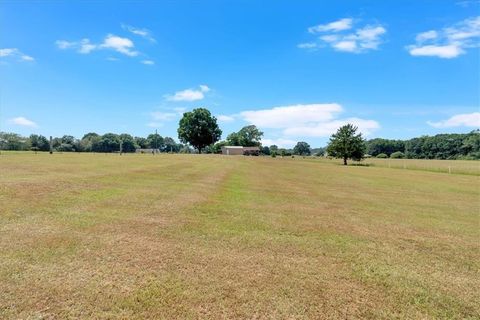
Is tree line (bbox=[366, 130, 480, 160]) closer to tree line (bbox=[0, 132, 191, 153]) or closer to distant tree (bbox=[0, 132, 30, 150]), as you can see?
tree line (bbox=[0, 132, 191, 153])

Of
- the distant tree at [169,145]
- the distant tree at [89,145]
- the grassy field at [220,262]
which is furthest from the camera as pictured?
the distant tree at [169,145]

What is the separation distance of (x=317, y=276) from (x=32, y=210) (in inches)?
287

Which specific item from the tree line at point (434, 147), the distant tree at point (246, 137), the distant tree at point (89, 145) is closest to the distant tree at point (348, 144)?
the tree line at point (434, 147)

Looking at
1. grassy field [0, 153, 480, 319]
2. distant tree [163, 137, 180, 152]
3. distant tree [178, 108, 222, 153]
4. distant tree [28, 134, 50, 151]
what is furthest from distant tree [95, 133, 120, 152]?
grassy field [0, 153, 480, 319]

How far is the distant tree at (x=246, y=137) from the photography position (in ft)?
437

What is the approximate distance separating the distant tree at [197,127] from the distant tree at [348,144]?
41.5m

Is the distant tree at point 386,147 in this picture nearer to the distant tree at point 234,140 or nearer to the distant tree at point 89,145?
the distant tree at point 234,140

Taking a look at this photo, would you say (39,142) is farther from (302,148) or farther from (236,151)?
(302,148)

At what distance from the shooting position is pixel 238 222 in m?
8.50

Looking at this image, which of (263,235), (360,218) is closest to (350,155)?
(360,218)

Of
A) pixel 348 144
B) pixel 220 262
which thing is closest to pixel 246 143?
pixel 348 144

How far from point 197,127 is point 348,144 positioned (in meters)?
46.7

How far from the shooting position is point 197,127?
93.9 metres

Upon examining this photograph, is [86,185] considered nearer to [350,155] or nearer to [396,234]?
[396,234]
